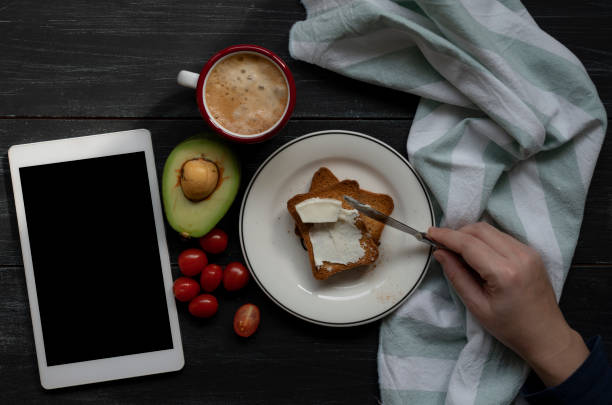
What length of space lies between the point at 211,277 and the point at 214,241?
0.07 meters

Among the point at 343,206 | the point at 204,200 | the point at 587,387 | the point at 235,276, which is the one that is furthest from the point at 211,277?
the point at 587,387

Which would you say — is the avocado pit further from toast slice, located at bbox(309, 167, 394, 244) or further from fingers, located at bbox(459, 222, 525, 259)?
fingers, located at bbox(459, 222, 525, 259)

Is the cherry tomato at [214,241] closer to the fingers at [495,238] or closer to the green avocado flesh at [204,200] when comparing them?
the green avocado flesh at [204,200]

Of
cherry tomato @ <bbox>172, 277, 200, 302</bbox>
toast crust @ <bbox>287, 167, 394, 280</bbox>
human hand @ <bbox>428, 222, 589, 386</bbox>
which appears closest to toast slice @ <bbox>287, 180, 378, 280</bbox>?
toast crust @ <bbox>287, 167, 394, 280</bbox>

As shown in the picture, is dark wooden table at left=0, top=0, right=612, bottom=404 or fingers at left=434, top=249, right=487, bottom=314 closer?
fingers at left=434, top=249, right=487, bottom=314

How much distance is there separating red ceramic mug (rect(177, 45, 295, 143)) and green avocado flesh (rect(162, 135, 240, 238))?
0.27 ft

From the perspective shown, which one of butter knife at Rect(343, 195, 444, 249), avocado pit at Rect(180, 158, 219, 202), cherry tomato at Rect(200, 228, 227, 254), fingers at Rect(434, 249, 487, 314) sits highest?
avocado pit at Rect(180, 158, 219, 202)

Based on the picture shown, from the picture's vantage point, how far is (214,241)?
1026 millimetres

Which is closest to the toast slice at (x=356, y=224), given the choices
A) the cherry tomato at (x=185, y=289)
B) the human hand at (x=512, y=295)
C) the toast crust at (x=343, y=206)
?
the toast crust at (x=343, y=206)

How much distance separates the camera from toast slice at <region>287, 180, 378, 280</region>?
100 centimetres

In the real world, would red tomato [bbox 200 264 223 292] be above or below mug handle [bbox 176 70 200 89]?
below

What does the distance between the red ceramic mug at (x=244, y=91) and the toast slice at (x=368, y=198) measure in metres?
0.15

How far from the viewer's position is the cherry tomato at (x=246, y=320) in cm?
103

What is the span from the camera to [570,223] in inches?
39.5
